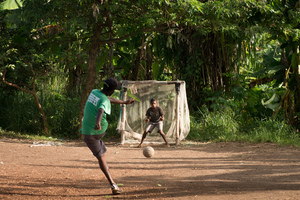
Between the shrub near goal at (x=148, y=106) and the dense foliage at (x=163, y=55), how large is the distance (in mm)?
1098

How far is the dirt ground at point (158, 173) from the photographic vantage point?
5.34 metres

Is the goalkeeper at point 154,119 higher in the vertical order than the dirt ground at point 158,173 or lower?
higher

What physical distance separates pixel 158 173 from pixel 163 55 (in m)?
9.50

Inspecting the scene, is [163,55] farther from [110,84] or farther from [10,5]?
[110,84]

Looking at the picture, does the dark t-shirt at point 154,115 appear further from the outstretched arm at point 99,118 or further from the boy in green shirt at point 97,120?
the outstretched arm at point 99,118

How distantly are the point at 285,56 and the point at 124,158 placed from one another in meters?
7.36

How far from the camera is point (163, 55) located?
15.9 metres

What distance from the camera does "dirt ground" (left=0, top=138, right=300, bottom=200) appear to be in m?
5.34

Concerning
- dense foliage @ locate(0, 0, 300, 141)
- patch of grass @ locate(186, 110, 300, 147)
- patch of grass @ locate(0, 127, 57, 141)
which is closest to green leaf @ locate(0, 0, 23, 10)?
dense foliage @ locate(0, 0, 300, 141)

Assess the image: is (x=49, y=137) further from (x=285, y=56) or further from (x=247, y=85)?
(x=285, y=56)

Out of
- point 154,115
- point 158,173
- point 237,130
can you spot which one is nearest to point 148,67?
point 237,130

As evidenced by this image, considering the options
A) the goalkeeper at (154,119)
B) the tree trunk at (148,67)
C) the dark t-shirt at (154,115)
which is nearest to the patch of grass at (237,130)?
the goalkeeper at (154,119)

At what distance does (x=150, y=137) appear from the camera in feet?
41.1

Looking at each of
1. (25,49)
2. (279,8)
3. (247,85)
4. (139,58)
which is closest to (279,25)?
(279,8)
